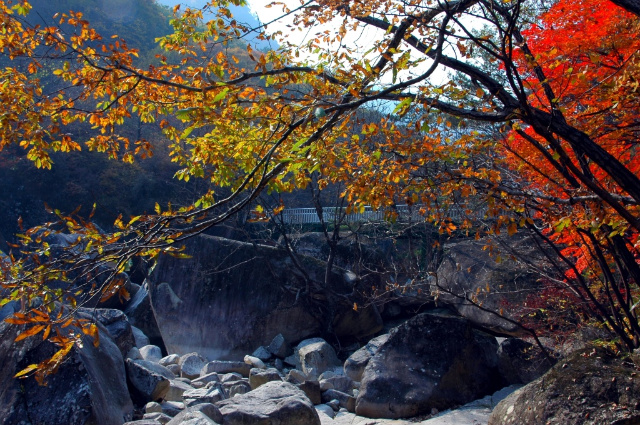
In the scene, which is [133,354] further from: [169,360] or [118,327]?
[118,327]

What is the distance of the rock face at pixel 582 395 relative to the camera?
12.9ft

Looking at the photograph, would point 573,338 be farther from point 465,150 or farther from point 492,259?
point 465,150

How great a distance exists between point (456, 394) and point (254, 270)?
632 cm

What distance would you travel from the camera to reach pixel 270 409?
610 cm

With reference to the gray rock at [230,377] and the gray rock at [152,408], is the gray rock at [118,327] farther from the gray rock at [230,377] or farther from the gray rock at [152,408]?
the gray rock at [152,408]

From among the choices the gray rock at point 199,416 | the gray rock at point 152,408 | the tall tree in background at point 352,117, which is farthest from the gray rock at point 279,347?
the tall tree in background at point 352,117

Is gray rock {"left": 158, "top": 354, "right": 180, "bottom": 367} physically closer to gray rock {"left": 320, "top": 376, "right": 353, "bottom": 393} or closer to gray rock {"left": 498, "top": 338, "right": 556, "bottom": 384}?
gray rock {"left": 320, "top": 376, "right": 353, "bottom": 393}

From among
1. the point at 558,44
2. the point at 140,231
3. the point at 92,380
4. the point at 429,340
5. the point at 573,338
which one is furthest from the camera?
the point at 429,340

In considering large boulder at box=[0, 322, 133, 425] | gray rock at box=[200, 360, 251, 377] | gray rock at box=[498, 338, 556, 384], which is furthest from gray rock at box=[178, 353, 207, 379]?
gray rock at box=[498, 338, 556, 384]

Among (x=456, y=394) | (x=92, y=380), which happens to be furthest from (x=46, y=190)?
(x=456, y=394)

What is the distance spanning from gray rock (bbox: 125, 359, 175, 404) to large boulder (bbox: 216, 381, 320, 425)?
1332mm

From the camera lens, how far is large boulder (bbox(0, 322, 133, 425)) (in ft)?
19.2

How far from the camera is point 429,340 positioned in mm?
8078

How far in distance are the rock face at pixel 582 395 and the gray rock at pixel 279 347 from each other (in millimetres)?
6899
